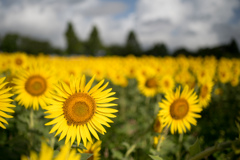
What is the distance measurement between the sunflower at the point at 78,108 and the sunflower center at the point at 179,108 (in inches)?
43.8

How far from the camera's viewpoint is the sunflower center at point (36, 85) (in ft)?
9.95

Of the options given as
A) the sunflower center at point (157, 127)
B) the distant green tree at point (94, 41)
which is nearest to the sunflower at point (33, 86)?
the sunflower center at point (157, 127)

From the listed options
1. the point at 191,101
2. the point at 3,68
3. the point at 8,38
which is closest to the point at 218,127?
the point at 191,101

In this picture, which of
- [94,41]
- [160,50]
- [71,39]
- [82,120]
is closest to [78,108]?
[82,120]

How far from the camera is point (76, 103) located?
2018 mm

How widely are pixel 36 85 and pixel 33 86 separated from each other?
48mm

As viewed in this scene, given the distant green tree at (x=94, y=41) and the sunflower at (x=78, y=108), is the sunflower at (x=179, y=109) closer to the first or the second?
the sunflower at (x=78, y=108)

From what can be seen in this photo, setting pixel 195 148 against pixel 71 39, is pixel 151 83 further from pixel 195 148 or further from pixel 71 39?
pixel 71 39

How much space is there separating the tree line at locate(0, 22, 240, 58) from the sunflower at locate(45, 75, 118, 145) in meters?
16.4

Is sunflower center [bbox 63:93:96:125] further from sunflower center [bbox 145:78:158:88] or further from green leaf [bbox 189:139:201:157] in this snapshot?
sunflower center [bbox 145:78:158:88]

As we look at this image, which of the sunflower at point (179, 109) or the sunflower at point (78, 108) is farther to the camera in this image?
the sunflower at point (179, 109)

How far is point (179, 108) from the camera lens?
273 cm

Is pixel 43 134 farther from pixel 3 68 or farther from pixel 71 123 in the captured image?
pixel 3 68

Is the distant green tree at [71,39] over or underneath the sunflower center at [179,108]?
over
